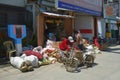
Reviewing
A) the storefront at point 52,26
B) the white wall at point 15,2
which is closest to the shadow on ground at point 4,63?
the storefront at point 52,26

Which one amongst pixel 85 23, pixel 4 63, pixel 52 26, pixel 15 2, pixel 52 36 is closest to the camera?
pixel 4 63

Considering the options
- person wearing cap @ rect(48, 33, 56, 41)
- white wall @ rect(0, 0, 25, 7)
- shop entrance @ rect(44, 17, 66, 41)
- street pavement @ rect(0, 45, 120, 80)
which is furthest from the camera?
shop entrance @ rect(44, 17, 66, 41)

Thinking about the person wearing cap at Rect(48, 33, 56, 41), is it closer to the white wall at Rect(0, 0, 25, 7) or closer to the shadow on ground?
the white wall at Rect(0, 0, 25, 7)

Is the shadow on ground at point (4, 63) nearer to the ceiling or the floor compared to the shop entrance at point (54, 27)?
→ nearer to the floor

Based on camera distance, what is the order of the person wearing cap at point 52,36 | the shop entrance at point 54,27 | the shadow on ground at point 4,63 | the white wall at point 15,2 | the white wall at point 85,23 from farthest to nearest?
1. the white wall at point 85,23
2. the shop entrance at point 54,27
3. the person wearing cap at point 52,36
4. the white wall at point 15,2
5. the shadow on ground at point 4,63

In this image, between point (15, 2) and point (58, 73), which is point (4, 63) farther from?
point (15, 2)

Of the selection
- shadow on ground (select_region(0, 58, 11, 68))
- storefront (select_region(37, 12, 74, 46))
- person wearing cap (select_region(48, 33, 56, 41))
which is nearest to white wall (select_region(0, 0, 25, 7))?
storefront (select_region(37, 12, 74, 46))

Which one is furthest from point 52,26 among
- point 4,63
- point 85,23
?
point 4,63

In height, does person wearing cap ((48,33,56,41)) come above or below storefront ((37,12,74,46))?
below

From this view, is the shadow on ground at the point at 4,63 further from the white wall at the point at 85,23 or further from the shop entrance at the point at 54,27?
the white wall at the point at 85,23

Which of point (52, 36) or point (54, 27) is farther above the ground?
point (54, 27)

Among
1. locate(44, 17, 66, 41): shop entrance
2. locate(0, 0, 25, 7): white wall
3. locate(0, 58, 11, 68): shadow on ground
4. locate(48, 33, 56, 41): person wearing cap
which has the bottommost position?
locate(0, 58, 11, 68): shadow on ground

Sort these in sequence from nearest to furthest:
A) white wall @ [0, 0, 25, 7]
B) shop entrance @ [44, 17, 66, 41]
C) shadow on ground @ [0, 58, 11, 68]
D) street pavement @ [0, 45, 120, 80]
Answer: street pavement @ [0, 45, 120, 80], shadow on ground @ [0, 58, 11, 68], white wall @ [0, 0, 25, 7], shop entrance @ [44, 17, 66, 41]

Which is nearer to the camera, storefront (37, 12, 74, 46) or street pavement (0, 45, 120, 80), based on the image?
street pavement (0, 45, 120, 80)
